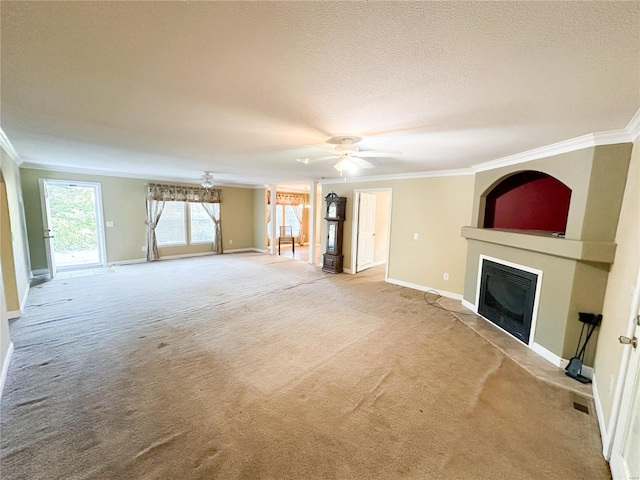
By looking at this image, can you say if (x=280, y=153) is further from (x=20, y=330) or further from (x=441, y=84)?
(x=20, y=330)

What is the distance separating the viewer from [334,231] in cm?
625

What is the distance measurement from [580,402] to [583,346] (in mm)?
563

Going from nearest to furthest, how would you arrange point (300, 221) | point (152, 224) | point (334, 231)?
1. point (334, 231)
2. point (152, 224)
3. point (300, 221)

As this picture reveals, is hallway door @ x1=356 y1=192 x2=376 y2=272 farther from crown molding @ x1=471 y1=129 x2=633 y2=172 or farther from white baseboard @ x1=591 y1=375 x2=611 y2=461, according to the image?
white baseboard @ x1=591 y1=375 x2=611 y2=461

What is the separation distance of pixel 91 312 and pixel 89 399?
215cm

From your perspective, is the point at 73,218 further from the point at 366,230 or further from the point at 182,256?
the point at 366,230

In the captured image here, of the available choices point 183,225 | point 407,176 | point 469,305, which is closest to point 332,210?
point 407,176

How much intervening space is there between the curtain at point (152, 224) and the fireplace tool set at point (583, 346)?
8.19m

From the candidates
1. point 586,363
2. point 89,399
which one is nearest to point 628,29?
point 586,363

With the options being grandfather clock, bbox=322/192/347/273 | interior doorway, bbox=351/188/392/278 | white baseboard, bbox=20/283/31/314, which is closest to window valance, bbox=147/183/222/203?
white baseboard, bbox=20/283/31/314

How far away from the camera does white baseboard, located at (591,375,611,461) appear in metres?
1.66

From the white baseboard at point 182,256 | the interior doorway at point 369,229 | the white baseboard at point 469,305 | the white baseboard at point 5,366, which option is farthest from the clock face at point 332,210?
the white baseboard at point 5,366

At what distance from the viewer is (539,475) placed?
60.5 inches

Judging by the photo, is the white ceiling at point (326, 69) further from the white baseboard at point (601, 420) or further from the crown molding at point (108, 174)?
the crown molding at point (108, 174)
